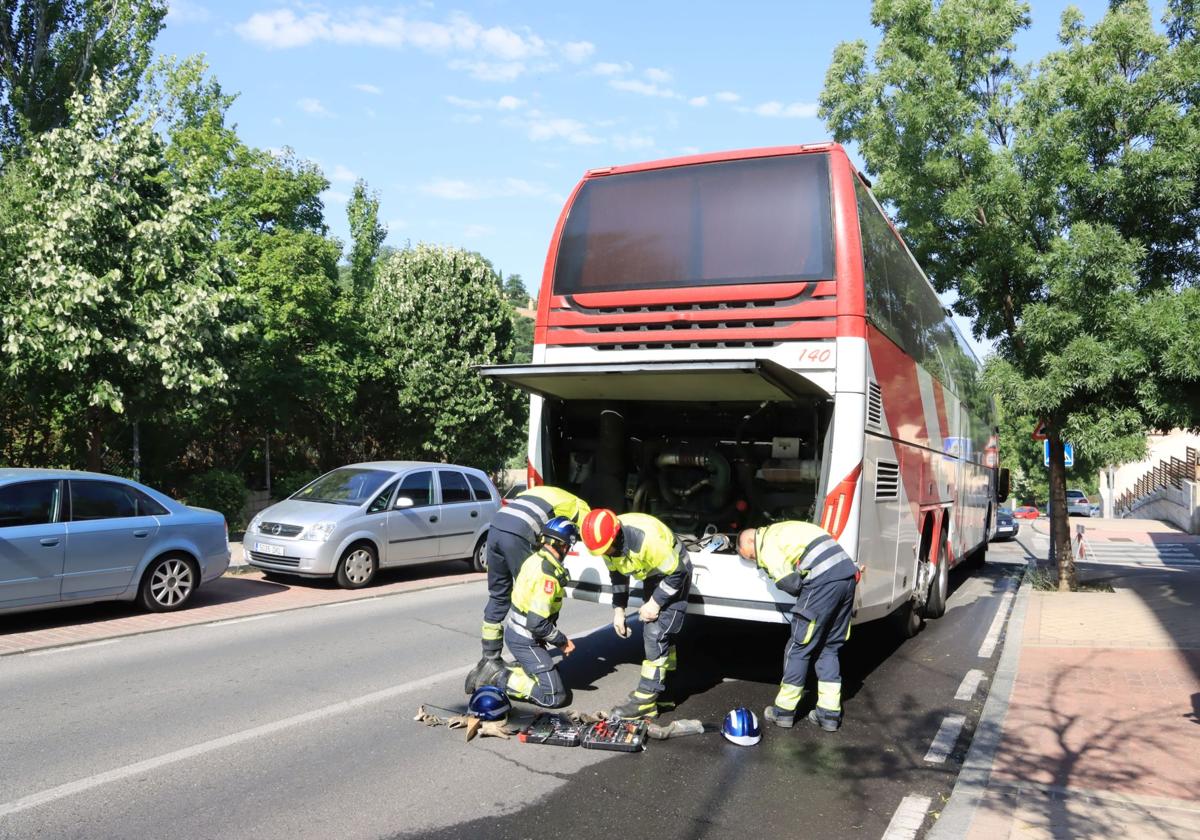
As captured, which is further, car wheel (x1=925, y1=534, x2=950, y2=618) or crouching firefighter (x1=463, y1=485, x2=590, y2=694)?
car wheel (x1=925, y1=534, x2=950, y2=618)

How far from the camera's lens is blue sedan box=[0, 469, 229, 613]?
8.47m

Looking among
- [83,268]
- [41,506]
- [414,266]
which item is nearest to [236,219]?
[414,266]

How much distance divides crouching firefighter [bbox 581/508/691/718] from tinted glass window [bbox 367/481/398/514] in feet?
21.7

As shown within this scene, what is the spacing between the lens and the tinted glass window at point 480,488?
46.2 feet

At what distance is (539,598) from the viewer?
20.3 feet

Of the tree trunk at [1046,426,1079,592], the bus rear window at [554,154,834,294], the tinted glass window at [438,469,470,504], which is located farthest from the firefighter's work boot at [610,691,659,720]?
the tree trunk at [1046,426,1079,592]

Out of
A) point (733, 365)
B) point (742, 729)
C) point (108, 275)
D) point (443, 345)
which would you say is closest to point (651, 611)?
point (742, 729)

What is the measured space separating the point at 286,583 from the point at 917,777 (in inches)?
369

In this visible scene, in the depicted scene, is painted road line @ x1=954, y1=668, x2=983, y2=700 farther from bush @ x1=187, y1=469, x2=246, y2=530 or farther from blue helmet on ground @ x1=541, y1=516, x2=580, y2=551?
bush @ x1=187, y1=469, x2=246, y2=530

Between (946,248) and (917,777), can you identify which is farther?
(946,248)

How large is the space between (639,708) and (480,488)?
8405mm

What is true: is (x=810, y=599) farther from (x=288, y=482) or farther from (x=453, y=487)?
(x=288, y=482)

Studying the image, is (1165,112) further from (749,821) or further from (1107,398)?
(749,821)

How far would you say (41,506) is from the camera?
8734 mm
